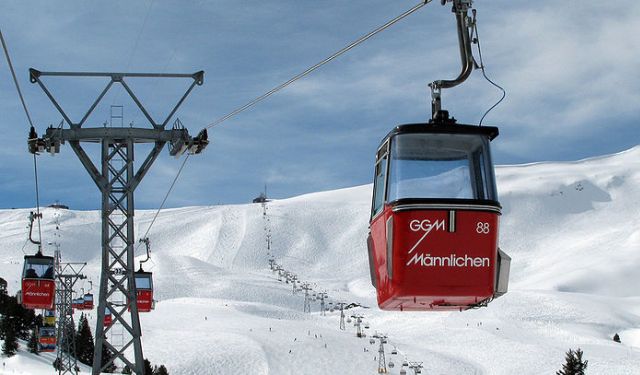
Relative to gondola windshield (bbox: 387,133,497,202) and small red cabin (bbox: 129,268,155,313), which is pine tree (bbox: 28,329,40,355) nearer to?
small red cabin (bbox: 129,268,155,313)

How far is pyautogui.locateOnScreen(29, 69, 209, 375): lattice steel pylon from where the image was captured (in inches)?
718

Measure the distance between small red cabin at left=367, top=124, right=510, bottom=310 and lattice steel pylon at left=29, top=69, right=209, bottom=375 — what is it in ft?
24.3

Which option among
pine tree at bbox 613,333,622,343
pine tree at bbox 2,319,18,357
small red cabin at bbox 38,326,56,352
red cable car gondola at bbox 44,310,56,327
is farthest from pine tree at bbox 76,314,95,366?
pine tree at bbox 613,333,622,343

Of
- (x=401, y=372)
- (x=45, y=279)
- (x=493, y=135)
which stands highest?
(x=493, y=135)

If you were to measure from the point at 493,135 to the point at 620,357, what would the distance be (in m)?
95.0

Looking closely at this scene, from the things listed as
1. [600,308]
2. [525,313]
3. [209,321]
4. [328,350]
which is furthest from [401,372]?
[600,308]

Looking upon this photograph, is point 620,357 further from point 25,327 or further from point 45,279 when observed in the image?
point 45,279

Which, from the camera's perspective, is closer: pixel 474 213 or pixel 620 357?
pixel 474 213

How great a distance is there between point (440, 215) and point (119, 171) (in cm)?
855

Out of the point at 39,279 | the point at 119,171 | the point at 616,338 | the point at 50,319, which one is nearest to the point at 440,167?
the point at 119,171

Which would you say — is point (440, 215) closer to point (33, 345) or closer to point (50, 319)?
point (50, 319)

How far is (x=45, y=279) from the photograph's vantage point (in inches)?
1244

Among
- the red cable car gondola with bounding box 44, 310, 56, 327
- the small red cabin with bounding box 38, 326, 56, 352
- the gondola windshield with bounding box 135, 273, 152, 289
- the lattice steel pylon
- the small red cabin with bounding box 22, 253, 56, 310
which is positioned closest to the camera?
the lattice steel pylon

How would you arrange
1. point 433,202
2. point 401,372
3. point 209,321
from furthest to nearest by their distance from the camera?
1. point 209,321
2. point 401,372
3. point 433,202
